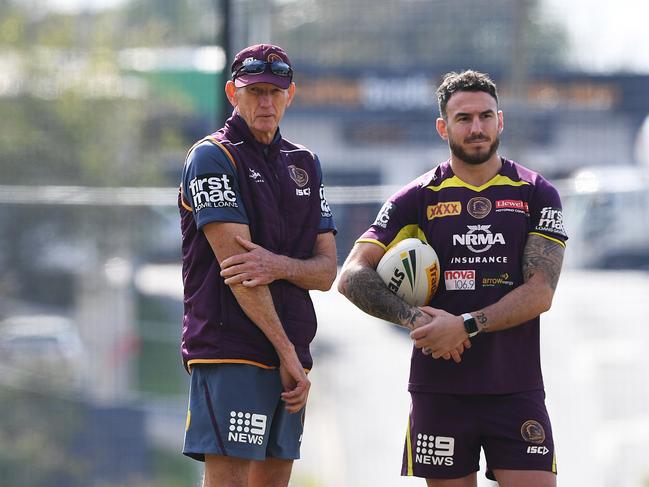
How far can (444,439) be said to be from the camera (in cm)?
425

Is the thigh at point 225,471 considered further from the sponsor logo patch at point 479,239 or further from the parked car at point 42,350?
the parked car at point 42,350

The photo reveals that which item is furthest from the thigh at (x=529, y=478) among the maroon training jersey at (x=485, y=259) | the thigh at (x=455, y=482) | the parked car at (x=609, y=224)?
the parked car at (x=609, y=224)

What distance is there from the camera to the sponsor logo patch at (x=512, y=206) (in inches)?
168

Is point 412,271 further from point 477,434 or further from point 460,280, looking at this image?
point 477,434

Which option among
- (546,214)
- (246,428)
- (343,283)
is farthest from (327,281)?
(546,214)

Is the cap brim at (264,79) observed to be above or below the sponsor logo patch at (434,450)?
above

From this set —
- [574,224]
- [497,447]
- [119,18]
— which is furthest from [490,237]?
[119,18]

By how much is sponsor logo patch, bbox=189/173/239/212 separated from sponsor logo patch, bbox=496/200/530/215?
971mm

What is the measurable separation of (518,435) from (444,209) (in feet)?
2.77

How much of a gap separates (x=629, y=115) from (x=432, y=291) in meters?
8.70

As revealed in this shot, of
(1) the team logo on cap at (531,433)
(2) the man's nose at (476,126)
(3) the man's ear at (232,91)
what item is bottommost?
(1) the team logo on cap at (531,433)

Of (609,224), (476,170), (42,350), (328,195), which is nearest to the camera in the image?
(476,170)

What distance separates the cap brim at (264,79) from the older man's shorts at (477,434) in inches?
48.4

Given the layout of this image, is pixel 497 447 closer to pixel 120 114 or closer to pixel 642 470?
pixel 642 470
